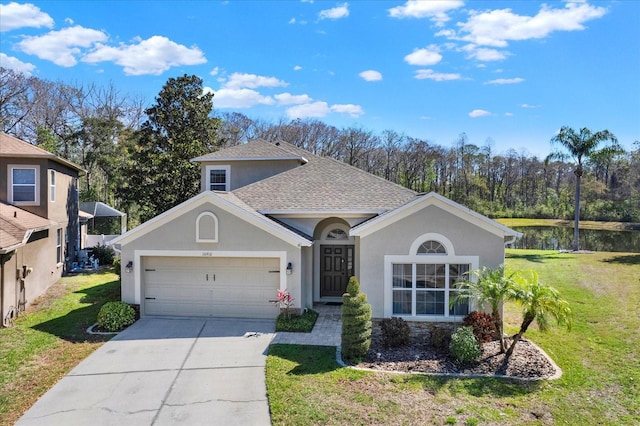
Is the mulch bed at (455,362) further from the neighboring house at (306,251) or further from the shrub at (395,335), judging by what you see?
the neighboring house at (306,251)

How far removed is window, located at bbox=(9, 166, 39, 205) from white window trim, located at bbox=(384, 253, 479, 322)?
48.6ft

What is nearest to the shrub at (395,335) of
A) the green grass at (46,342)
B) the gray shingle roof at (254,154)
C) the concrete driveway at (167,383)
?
the concrete driveway at (167,383)

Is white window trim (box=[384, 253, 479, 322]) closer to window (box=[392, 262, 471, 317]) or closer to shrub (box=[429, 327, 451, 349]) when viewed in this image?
window (box=[392, 262, 471, 317])

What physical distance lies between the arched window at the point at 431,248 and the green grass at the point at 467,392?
11.4 feet

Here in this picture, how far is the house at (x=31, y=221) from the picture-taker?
41.4 ft

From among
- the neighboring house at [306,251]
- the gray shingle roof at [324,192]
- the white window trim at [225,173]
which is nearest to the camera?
the neighboring house at [306,251]

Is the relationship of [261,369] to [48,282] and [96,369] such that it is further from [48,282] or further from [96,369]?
[48,282]

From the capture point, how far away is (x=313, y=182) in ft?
54.5

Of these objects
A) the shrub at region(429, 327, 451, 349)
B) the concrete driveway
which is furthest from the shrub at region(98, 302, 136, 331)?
the shrub at region(429, 327, 451, 349)

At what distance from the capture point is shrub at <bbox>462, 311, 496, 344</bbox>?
10.1 metres

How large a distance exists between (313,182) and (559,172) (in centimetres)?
6321

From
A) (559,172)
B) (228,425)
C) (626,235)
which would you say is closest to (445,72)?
(228,425)

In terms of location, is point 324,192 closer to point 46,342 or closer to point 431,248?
point 431,248

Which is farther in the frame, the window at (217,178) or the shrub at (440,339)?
the window at (217,178)
